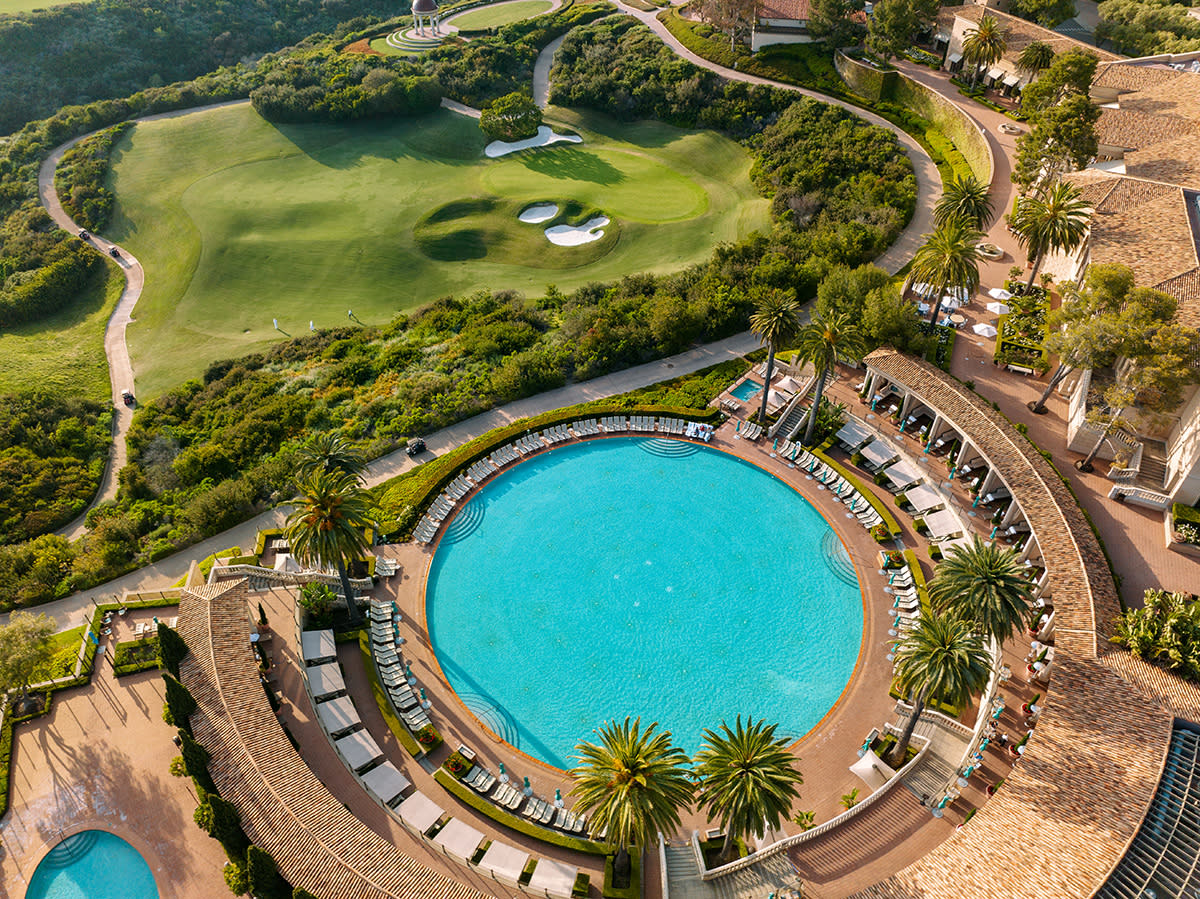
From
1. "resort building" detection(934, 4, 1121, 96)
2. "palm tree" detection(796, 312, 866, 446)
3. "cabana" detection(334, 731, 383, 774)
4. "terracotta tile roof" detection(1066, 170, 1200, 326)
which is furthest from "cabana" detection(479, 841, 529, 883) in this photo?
"resort building" detection(934, 4, 1121, 96)

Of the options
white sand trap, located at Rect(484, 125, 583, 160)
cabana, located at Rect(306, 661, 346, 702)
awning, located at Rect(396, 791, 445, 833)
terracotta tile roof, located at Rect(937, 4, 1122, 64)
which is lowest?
awning, located at Rect(396, 791, 445, 833)

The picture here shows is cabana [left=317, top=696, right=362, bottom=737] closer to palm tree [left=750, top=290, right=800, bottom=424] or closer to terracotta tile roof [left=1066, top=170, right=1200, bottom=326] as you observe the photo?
palm tree [left=750, top=290, right=800, bottom=424]

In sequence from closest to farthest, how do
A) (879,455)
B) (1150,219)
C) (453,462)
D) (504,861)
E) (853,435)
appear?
(504,861)
(879,455)
(853,435)
(453,462)
(1150,219)

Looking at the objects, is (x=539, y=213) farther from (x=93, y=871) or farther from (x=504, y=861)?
(x=93, y=871)

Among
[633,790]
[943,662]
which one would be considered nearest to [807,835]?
[633,790]

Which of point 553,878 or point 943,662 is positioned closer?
point 943,662

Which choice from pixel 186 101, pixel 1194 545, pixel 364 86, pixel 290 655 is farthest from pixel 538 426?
pixel 186 101

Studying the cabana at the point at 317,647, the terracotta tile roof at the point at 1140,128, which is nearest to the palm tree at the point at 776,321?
the cabana at the point at 317,647
